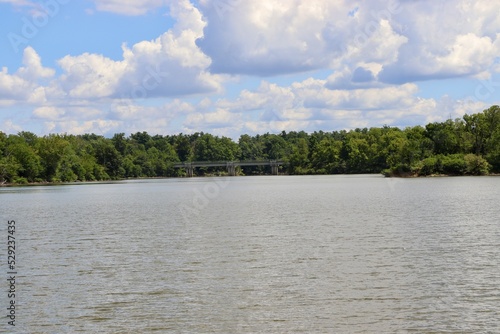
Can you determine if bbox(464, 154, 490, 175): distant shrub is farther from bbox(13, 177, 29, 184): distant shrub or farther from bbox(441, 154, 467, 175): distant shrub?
A: bbox(13, 177, 29, 184): distant shrub

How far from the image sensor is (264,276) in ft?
95.9

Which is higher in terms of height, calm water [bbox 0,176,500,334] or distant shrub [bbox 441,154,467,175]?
distant shrub [bbox 441,154,467,175]

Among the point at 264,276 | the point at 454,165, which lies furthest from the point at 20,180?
the point at 264,276

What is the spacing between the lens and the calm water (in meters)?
21.9

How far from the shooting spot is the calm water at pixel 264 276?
864 inches

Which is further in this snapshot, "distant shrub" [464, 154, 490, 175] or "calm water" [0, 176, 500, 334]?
"distant shrub" [464, 154, 490, 175]

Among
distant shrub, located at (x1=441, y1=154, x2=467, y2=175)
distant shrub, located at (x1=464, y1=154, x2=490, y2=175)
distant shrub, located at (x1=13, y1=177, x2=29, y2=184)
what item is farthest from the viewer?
distant shrub, located at (x1=13, y1=177, x2=29, y2=184)

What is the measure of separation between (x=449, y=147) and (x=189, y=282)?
151 meters

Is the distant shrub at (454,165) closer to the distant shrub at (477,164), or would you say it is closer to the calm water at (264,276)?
the distant shrub at (477,164)

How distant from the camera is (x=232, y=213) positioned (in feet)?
211

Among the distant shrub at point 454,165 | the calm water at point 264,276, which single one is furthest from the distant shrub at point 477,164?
the calm water at point 264,276

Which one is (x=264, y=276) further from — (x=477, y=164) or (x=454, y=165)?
(x=454, y=165)

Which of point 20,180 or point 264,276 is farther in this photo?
point 20,180

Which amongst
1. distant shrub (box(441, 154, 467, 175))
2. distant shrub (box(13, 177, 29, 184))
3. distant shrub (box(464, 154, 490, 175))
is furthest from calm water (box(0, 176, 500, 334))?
distant shrub (box(13, 177, 29, 184))
